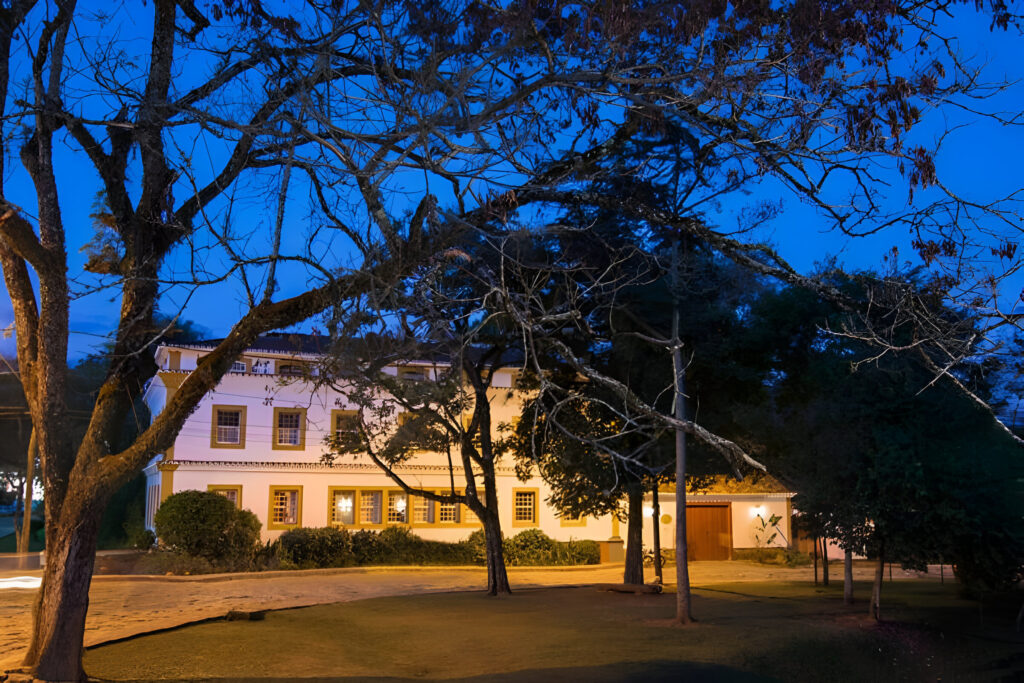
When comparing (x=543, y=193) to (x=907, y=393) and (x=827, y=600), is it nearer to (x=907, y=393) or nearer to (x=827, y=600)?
(x=907, y=393)

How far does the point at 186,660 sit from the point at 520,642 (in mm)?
5276

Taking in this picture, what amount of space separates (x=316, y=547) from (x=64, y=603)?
820 inches

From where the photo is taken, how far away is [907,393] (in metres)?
→ 16.6

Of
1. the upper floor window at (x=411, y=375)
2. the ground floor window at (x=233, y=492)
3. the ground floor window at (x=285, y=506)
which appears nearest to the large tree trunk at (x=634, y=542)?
the upper floor window at (x=411, y=375)

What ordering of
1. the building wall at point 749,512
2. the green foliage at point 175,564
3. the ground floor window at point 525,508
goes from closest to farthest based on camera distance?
1. the green foliage at point 175,564
2. the ground floor window at point 525,508
3. the building wall at point 749,512

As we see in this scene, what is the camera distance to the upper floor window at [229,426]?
106ft

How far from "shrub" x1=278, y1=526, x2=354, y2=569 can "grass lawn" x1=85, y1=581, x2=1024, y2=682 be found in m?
9.84

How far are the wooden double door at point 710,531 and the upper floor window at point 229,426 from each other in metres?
19.1

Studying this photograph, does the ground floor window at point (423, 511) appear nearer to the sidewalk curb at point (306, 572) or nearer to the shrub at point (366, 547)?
the shrub at point (366, 547)

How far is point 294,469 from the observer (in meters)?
32.9

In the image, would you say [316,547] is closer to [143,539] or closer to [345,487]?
[345,487]

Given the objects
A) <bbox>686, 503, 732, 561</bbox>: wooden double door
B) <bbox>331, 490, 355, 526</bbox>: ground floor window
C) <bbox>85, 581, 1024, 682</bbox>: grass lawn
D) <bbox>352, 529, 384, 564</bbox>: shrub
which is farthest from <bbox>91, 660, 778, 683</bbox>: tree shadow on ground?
<bbox>686, 503, 732, 561</bbox>: wooden double door

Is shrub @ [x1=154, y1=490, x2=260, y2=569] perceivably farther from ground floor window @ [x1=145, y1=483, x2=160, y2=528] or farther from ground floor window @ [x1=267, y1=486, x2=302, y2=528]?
ground floor window @ [x1=145, y1=483, x2=160, y2=528]

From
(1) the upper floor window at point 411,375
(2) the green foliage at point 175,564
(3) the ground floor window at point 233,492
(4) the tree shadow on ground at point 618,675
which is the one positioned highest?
(1) the upper floor window at point 411,375
